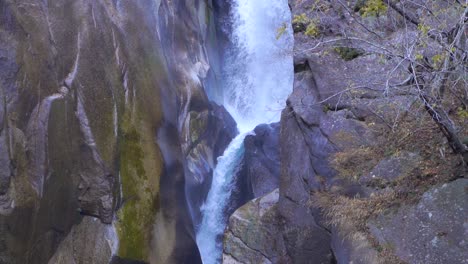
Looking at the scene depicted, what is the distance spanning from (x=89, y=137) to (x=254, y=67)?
28.5 feet

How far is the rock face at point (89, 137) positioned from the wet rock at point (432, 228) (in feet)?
18.2

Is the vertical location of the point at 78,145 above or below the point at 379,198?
above

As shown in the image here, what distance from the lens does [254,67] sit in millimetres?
16859

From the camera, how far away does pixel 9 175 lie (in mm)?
8289

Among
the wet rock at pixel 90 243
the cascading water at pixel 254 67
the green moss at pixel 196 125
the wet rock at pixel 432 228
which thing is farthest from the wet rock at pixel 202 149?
the wet rock at pixel 432 228

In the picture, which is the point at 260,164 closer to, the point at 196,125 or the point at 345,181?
the point at 196,125

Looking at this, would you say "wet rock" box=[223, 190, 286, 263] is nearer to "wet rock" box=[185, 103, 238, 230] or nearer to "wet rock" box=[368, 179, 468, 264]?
"wet rock" box=[185, 103, 238, 230]

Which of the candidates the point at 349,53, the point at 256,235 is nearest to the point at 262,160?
the point at 256,235

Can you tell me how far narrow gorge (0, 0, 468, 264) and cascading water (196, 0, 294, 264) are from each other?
9.91 feet

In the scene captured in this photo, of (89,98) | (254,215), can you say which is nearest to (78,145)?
(89,98)

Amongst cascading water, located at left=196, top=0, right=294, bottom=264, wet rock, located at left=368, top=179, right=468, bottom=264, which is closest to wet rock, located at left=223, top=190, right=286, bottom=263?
cascading water, located at left=196, top=0, right=294, bottom=264

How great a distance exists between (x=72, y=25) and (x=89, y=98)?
5.23 feet

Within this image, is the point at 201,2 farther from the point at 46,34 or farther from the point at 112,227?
the point at 112,227

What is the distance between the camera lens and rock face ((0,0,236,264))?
8469mm
